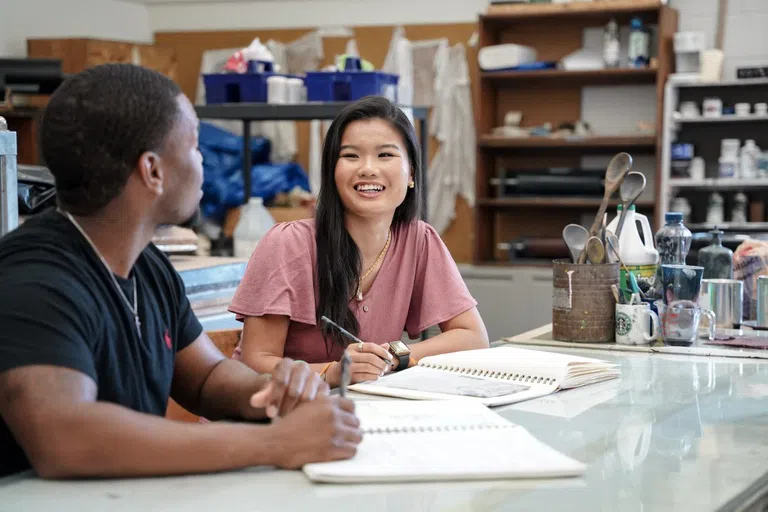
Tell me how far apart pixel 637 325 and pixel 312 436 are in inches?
51.5

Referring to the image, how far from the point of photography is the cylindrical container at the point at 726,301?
8.61ft

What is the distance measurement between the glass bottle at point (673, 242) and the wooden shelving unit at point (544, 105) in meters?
3.25

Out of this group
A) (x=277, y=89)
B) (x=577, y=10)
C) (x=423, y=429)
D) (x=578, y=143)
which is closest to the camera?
(x=423, y=429)

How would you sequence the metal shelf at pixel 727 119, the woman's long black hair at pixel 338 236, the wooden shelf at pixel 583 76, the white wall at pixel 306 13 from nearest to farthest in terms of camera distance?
the woman's long black hair at pixel 338 236
the metal shelf at pixel 727 119
the wooden shelf at pixel 583 76
the white wall at pixel 306 13

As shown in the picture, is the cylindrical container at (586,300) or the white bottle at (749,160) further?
the white bottle at (749,160)

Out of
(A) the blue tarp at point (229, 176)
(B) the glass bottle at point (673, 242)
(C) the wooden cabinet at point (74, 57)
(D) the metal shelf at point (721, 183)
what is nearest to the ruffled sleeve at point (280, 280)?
(B) the glass bottle at point (673, 242)

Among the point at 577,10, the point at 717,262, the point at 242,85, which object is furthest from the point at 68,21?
the point at 717,262

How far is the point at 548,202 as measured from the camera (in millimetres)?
6164

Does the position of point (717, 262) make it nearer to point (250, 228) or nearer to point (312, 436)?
point (312, 436)

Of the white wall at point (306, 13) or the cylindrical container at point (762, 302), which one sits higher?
the white wall at point (306, 13)

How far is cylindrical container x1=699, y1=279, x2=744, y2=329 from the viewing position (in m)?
2.62

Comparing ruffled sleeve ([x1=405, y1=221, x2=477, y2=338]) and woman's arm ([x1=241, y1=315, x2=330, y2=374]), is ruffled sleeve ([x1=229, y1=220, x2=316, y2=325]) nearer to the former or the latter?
woman's arm ([x1=241, y1=315, x2=330, y2=374])

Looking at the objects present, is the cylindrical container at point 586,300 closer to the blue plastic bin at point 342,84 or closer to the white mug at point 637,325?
the white mug at point 637,325

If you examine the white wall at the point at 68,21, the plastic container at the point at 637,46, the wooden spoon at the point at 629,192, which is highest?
the white wall at the point at 68,21
